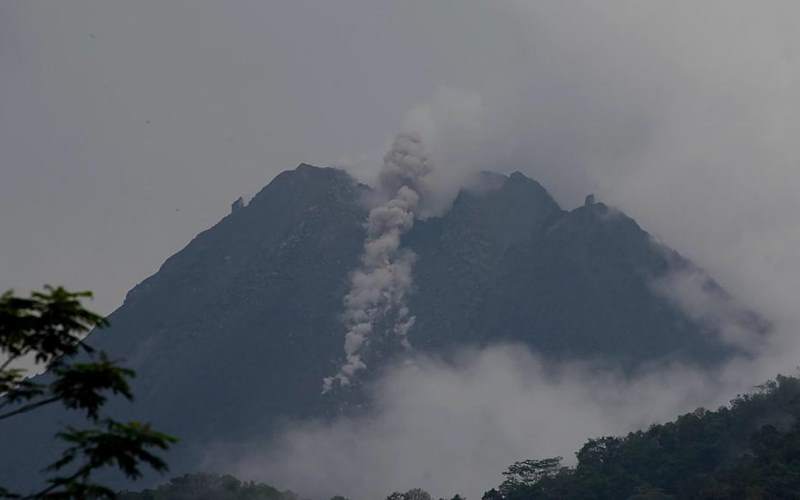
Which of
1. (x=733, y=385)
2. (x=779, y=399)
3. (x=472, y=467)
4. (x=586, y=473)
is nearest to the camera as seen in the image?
(x=586, y=473)

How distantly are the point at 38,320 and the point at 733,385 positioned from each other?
195m

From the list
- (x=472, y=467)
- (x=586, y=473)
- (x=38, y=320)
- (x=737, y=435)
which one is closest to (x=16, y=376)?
(x=38, y=320)

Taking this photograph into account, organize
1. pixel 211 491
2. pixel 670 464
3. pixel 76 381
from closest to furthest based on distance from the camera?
pixel 76 381 < pixel 670 464 < pixel 211 491

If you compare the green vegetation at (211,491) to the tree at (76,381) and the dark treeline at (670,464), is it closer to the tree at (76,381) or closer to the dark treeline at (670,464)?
the dark treeline at (670,464)

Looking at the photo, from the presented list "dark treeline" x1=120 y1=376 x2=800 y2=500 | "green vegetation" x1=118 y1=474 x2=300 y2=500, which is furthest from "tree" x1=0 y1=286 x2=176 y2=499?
"green vegetation" x1=118 y1=474 x2=300 y2=500

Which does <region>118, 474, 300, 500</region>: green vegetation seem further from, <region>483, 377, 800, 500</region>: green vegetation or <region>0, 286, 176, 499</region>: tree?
<region>0, 286, 176, 499</region>: tree

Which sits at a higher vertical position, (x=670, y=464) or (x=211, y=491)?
(x=211, y=491)

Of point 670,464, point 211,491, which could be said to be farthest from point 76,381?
point 211,491

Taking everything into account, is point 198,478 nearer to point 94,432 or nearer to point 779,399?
point 779,399

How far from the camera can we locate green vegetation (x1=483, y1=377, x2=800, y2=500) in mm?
84062

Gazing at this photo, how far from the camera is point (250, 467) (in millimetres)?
184875

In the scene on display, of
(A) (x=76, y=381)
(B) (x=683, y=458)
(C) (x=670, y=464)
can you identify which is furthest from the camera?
(B) (x=683, y=458)

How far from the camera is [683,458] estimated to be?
96.8 m

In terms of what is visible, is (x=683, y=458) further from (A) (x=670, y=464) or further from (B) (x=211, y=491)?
(B) (x=211, y=491)
